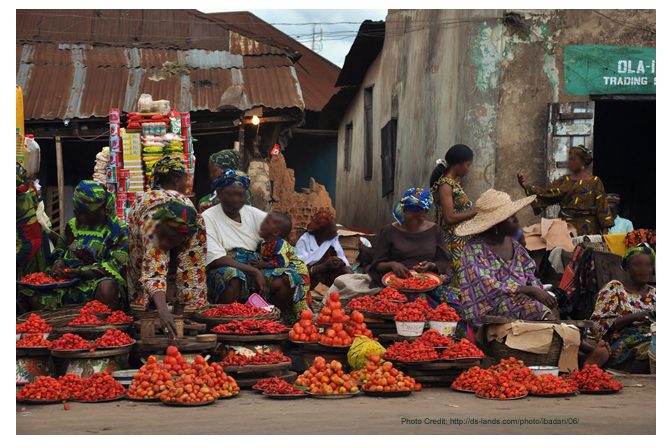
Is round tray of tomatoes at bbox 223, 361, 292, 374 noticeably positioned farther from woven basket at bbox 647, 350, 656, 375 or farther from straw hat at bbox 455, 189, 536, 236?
woven basket at bbox 647, 350, 656, 375

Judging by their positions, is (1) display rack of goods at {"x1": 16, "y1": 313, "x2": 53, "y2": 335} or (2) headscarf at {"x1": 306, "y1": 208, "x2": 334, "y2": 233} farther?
(2) headscarf at {"x1": 306, "y1": 208, "x2": 334, "y2": 233}

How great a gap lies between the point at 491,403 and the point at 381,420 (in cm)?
79

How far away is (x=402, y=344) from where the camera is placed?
6211 mm

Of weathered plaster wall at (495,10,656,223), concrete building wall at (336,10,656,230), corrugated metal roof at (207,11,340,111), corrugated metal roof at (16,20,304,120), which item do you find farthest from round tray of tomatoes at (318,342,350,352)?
corrugated metal roof at (207,11,340,111)

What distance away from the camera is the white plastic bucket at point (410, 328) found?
6.49m

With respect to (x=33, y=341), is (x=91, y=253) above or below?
above

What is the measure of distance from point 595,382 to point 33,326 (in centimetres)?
362

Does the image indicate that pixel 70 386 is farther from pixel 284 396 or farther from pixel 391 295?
pixel 391 295

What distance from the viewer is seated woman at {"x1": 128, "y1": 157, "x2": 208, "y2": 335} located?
6.06 metres

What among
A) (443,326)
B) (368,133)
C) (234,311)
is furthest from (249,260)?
(368,133)

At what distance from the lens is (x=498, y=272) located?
6.68 m

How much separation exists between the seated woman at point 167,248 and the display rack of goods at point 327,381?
916 millimetres

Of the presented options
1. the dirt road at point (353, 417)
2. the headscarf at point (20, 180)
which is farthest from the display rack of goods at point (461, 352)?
the headscarf at point (20, 180)

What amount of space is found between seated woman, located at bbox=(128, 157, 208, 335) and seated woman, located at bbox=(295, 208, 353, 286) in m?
2.05
